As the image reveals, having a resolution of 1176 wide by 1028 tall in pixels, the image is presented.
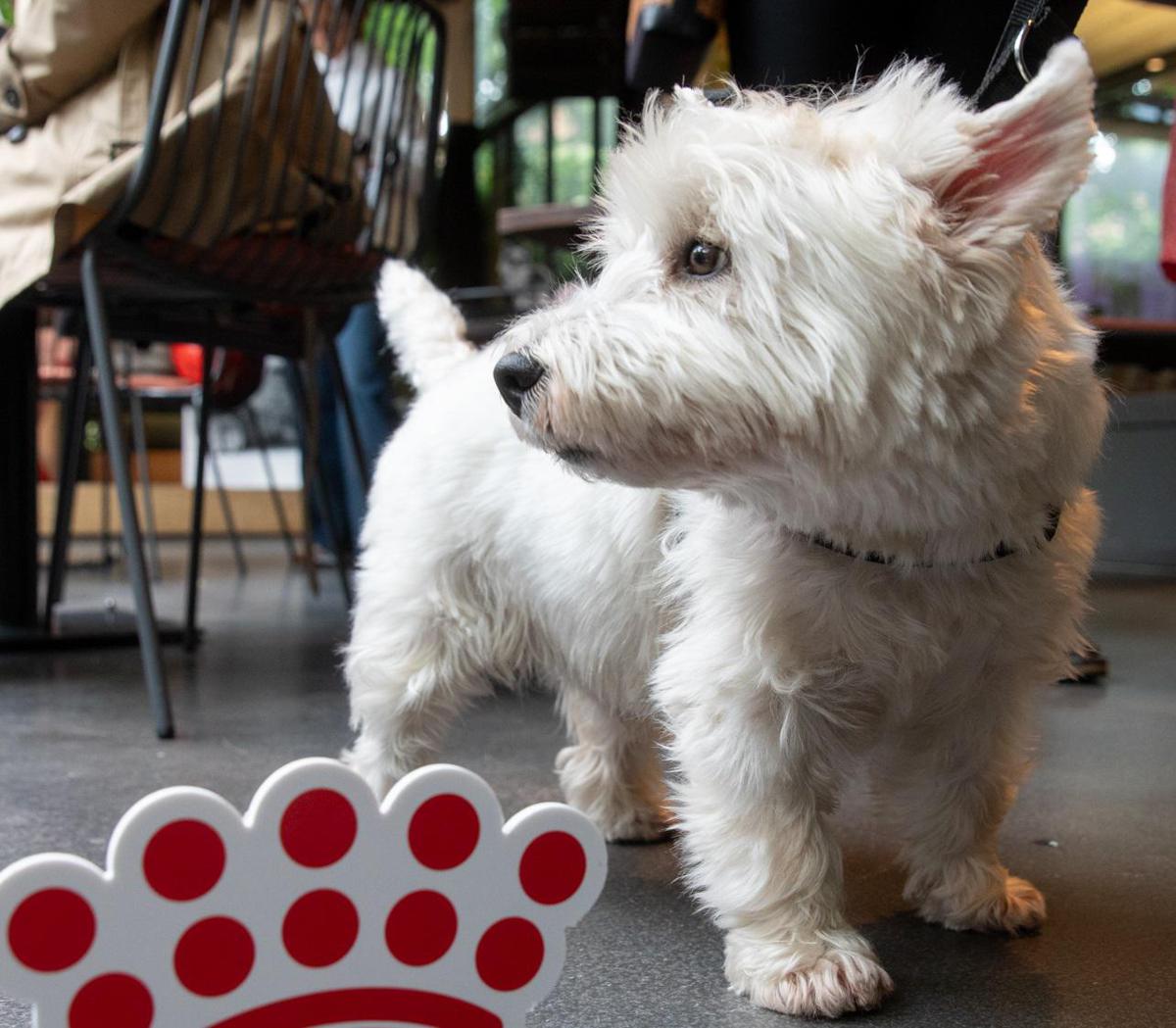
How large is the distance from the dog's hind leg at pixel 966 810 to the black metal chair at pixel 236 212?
139cm

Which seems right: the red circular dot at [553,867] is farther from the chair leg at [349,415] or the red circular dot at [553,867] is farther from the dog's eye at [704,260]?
the chair leg at [349,415]

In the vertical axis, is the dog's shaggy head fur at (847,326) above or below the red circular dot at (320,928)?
above

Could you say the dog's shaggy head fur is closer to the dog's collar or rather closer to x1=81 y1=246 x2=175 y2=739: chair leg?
the dog's collar

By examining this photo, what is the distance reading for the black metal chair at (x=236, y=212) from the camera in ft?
7.50

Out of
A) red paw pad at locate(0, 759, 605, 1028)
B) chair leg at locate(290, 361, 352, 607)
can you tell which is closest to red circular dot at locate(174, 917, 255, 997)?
red paw pad at locate(0, 759, 605, 1028)

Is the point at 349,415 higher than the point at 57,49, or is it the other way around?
the point at 57,49

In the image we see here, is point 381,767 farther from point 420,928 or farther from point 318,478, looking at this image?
point 318,478

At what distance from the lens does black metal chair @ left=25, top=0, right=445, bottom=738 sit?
90.0 inches

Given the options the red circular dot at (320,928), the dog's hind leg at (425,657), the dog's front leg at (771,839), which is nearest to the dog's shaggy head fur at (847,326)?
the dog's front leg at (771,839)

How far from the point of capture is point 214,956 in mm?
729

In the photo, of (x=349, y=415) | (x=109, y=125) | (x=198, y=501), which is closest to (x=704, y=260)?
(x=109, y=125)

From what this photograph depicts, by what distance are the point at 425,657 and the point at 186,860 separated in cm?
90

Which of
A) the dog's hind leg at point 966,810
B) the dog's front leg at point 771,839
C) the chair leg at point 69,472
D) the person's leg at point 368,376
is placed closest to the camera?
the dog's front leg at point 771,839

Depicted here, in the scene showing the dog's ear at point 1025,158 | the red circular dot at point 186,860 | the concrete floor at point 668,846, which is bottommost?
the concrete floor at point 668,846
